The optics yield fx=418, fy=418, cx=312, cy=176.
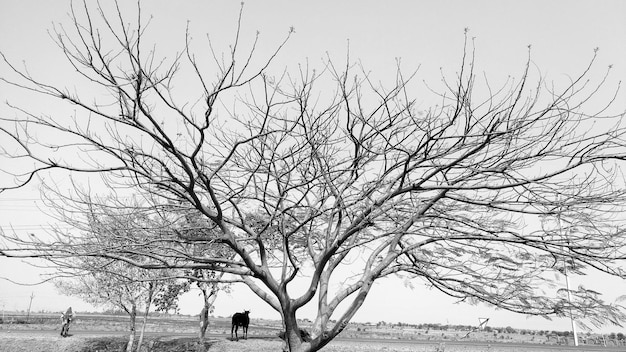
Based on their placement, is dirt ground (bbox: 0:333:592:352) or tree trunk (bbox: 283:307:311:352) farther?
dirt ground (bbox: 0:333:592:352)

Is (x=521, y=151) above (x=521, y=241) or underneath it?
above

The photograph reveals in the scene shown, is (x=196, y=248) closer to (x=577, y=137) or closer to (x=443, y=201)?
(x=443, y=201)

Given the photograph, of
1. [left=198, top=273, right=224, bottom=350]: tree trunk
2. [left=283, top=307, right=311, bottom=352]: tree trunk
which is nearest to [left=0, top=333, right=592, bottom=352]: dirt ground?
[left=198, top=273, right=224, bottom=350]: tree trunk

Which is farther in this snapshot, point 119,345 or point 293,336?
point 119,345

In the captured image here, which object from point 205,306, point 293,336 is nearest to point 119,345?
point 205,306

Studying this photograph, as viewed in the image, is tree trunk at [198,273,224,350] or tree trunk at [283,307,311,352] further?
tree trunk at [198,273,224,350]

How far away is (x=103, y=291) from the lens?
1923cm

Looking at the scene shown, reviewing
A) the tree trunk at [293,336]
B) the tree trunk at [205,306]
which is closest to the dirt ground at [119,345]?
the tree trunk at [205,306]

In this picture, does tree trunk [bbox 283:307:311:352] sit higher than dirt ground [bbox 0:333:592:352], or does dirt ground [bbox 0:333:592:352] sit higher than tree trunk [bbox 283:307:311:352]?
tree trunk [bbox 283:307:311:352]

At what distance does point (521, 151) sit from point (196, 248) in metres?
4.86

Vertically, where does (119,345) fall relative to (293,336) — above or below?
below

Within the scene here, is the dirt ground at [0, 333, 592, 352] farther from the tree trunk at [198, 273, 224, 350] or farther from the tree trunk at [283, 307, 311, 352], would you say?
the tree trunk at [283, 307, 311, 352]

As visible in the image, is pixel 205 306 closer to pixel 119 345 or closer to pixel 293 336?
pixel 119 345

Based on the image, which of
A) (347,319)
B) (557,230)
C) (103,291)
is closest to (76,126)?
(347,319)
